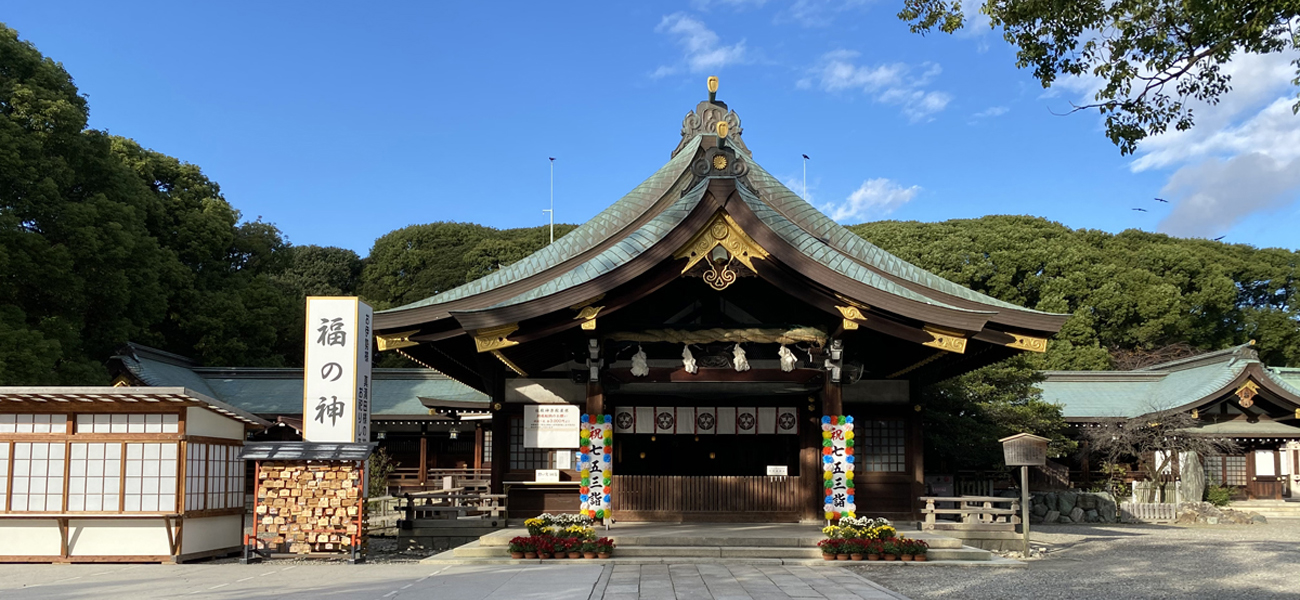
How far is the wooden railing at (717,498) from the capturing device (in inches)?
675

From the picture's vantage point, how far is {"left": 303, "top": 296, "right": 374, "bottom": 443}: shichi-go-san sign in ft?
48.5

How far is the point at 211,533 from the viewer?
14.5 m

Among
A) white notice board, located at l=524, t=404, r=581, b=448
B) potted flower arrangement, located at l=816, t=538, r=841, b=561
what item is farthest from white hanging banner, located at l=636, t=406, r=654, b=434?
potted flower arrangement, located at l=816, t=538, r=841, b=561

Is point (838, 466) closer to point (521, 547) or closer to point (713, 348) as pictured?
point (713, 348)

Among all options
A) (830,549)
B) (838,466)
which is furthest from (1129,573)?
(838,466)

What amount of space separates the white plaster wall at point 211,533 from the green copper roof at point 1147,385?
25235 mm

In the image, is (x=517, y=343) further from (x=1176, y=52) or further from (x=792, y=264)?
(x=1176, y=52)

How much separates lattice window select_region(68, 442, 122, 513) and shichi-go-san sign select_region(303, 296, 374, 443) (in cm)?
256

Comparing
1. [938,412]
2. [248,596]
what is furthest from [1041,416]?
[248,596]

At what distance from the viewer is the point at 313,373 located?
14.9 m

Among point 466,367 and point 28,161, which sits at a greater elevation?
point 28,161

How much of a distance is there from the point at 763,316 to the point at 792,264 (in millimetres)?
2595

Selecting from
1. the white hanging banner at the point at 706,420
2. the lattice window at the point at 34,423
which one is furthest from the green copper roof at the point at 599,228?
the lattice window at the point at 34,423

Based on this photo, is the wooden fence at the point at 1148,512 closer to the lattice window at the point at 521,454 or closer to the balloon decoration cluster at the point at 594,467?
the lattice window at the point at 521,454
